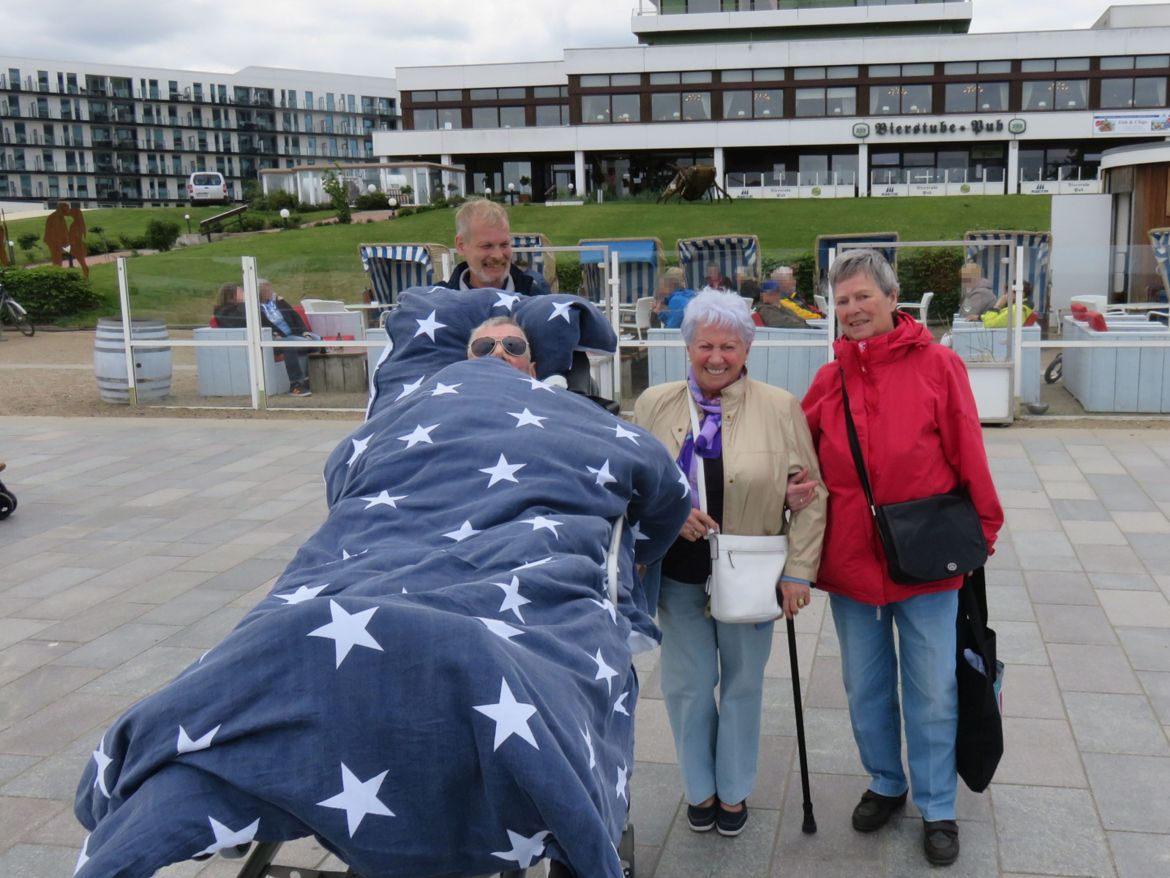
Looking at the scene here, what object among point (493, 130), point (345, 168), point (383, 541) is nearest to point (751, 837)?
point (383, 541)

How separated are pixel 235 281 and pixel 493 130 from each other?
2126 inches

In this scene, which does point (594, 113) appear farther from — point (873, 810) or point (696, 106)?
point (873, 810)

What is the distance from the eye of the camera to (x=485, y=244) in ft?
12.8

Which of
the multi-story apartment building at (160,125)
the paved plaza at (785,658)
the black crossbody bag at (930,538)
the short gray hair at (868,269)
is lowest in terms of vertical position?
the paved plaza at (785,658)

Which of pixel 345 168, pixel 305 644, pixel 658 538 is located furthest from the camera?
pixel 345 168

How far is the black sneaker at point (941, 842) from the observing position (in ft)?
10.6

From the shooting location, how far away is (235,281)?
1333cm

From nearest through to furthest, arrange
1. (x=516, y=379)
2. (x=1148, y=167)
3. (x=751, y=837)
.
Result: (x=516, y=379) < (x=751, y=837) < (x=1148, y=167)

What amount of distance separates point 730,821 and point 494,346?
1664mm

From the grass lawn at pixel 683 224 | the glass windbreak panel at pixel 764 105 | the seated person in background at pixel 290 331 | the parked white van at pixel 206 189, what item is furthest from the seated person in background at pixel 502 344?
the parked white van at pixel 206 189

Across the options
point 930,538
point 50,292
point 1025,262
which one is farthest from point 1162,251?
point 50,292

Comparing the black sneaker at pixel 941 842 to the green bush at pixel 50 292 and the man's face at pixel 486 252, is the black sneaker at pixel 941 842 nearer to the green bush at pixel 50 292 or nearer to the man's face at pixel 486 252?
the man's face at pixel 486 252

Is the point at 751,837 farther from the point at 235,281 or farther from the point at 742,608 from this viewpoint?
the point at 235,281

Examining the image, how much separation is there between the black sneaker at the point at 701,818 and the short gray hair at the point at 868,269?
5.43ft
